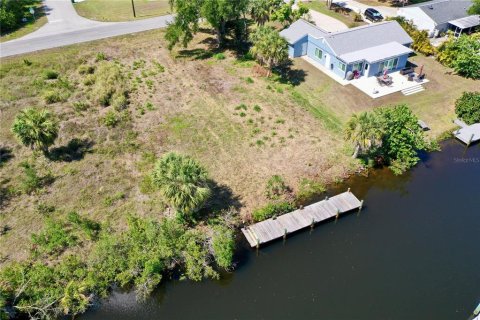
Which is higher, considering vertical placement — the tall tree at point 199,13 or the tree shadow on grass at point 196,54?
the tall tree at point 199,13

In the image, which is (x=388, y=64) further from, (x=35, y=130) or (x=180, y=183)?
(x=35, y=130)

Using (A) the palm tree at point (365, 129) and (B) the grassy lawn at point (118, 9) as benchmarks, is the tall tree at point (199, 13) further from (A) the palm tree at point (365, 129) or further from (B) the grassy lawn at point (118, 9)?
(A) the palm tree at point (365, 129)

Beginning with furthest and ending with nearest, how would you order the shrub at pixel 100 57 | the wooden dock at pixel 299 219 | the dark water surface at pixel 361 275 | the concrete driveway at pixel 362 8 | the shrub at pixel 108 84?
the concrete driveway at pixel 362 8
the shrub at pixel 100 57
the shrub at pixel 108 84
the wooden dock at pixel 299 219
the dark water surface at pixel 361 275

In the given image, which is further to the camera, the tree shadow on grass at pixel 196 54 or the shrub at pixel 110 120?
the tree shadow on grass at pixel 196 54

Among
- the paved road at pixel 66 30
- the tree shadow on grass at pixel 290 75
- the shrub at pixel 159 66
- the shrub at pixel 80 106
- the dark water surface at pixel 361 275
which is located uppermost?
the paved road at pixel 66 30

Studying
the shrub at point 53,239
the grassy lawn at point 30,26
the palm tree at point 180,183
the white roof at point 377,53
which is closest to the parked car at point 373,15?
the white roof at point 377,53

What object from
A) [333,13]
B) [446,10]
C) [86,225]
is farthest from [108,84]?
[446,10]

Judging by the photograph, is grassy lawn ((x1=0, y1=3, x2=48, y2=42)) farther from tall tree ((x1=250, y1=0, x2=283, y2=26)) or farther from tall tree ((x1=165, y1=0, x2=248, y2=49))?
tall tree ((x1=250, y1=0, x2=283, y2=26))

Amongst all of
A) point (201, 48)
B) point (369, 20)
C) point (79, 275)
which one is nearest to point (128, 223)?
point (79, 275)
